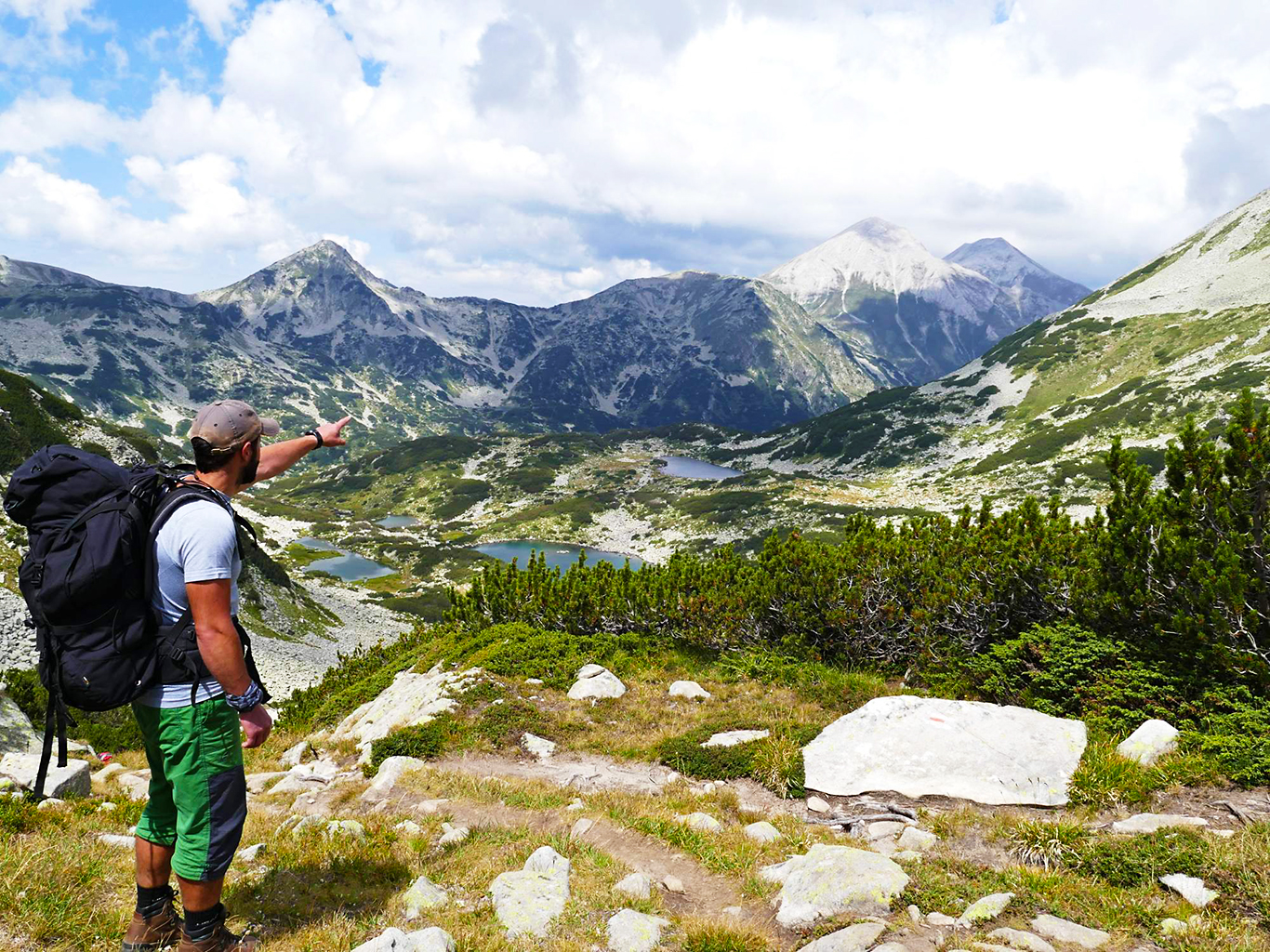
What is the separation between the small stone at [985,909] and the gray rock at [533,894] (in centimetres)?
366

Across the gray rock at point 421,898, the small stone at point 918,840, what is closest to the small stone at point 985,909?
the small stone at point 918,840

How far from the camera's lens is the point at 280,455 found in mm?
6062

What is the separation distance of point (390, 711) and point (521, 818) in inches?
316

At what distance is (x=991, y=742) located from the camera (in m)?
9.47

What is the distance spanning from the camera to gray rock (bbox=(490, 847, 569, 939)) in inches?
227

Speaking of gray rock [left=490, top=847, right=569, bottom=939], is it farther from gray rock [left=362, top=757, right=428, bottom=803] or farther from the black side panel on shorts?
gray rock [left=362, top=757, right=428, bottom=803]

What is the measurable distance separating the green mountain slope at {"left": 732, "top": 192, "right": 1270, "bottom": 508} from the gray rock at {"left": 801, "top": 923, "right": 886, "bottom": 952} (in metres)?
121

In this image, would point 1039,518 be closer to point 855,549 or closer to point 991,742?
point 855,549

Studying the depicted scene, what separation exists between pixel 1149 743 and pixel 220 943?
1117cm

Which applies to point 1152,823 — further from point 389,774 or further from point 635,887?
point 389,774

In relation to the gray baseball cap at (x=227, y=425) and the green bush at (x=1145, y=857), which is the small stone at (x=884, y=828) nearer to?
the green bush at (x=1145, y=857)

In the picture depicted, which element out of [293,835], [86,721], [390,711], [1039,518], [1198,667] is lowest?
[86,721]

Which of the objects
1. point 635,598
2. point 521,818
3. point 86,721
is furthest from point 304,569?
point 521,818

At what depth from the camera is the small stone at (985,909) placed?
546cm
